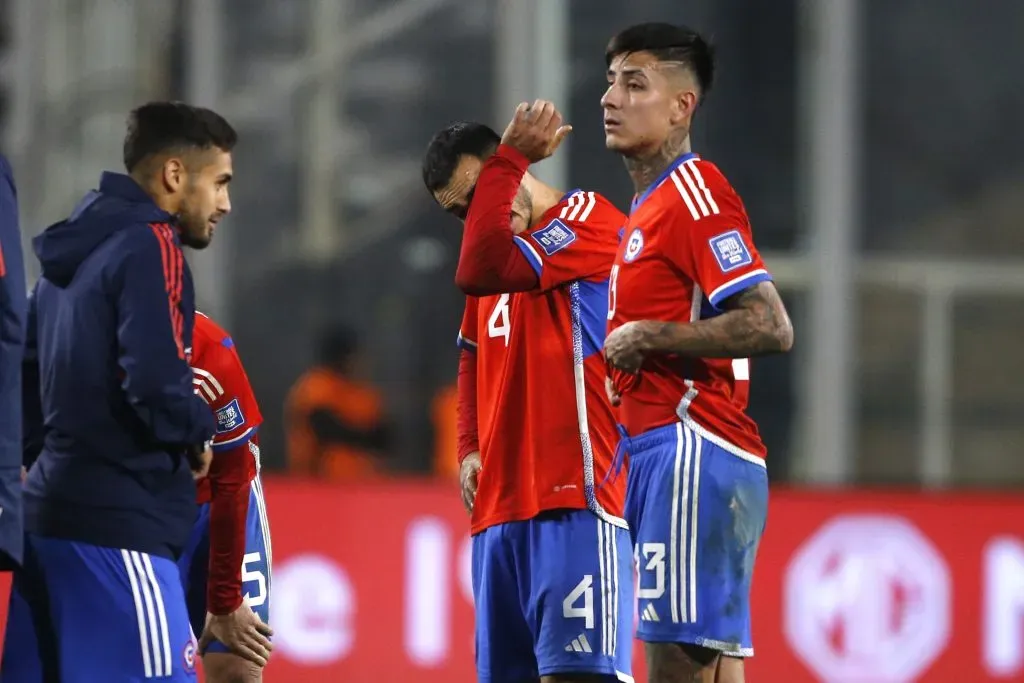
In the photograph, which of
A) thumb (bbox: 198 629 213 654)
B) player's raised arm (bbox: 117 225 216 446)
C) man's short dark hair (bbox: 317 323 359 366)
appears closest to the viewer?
player's raised arm (bbox: 117 225 216 446)

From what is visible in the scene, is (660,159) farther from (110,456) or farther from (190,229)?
(110,456)

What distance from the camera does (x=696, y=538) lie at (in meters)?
4.41

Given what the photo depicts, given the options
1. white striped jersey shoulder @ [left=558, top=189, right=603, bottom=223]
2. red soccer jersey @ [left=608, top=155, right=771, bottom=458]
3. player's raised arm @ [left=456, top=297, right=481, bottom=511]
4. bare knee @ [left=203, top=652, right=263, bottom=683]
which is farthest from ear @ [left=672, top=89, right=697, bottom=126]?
bare knee @ [left=203, top=652, right=263, bottom=683]

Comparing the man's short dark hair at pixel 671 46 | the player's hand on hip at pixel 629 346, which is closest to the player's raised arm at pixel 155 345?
the player's hand on hip at pixel 629 346

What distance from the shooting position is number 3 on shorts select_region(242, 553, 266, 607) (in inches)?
208

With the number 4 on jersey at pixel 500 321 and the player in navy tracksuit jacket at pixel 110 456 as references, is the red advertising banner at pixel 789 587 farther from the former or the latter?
the player in navy tracksuit jacket at pixel 110 456

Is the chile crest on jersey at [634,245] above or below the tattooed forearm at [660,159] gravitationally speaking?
below

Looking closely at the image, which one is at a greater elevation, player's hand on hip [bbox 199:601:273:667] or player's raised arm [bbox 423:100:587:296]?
player's raised arm [bbox 423:100:587:296]

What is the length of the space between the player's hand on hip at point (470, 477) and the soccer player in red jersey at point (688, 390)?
2.17ft

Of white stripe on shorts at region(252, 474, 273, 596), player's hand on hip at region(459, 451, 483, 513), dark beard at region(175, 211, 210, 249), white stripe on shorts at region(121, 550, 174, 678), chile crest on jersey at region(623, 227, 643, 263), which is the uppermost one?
dark beard at region(175, 211, 210, 249)

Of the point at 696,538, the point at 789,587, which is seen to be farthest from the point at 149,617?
the point at 789,587

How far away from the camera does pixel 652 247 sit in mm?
4488

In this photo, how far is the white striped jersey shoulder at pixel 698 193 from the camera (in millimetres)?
4434

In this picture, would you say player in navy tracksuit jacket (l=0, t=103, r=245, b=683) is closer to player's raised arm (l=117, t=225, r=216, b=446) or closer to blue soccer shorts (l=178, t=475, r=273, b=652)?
player's raised arm (l=117, t=225, r=216, b=446)
